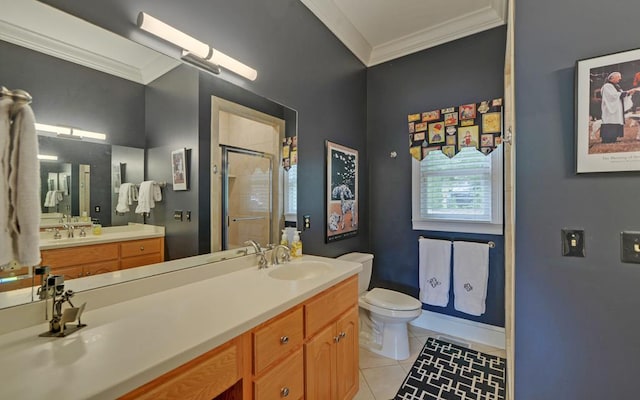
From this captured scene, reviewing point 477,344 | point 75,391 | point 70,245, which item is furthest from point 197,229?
point 477,344

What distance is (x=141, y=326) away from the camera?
854 millimetres

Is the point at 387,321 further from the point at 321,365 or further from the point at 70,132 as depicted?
the point at 70,132

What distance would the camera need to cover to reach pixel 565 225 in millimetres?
1099

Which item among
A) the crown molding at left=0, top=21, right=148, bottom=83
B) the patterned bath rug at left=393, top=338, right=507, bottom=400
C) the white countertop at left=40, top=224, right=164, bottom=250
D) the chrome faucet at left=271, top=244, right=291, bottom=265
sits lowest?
the patterned bath rug at left=393, top=338, right=507, bottom=400

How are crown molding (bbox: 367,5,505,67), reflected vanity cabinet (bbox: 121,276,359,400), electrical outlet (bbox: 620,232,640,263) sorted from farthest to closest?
crown molding (bbox: 367,5,505,67) → electrical outlet (bbox: 620,232,640,263) → reflected vanity cabinet (bbox: 121,276,359,400)

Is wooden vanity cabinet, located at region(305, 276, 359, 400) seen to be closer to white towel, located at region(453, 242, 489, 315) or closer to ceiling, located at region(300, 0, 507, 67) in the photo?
white towel, located at region(453, 242, 489, 315)

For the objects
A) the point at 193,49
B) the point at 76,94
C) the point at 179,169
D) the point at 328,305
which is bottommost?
the point at 328,305

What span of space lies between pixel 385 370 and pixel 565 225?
5.19 ft

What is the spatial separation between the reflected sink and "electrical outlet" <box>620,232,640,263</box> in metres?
1.32

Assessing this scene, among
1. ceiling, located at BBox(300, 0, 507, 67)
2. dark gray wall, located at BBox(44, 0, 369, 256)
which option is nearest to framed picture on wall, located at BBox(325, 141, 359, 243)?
dark gray wall, located at BBox(44, 0, 369, 256)

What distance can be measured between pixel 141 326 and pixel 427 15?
300 centimetres

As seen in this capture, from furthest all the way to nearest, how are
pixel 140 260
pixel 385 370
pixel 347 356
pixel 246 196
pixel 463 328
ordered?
pixel 463 328 → pixel 385 370 → pixel 246 196 → pixel 347 356 → pixel 140 260

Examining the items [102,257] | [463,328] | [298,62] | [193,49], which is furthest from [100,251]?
[463,328]

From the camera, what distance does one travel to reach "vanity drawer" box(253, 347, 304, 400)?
983mm
